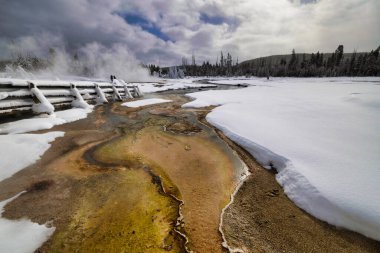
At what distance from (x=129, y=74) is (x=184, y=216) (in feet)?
184

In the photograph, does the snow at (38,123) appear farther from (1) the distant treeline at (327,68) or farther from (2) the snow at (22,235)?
(1) the distant treeline at (327,68)

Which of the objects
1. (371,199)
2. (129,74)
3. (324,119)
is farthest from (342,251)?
(129,74)

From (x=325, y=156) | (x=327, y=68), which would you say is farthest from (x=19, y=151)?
(x=327, y=68)

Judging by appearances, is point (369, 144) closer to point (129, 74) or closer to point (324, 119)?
point (324, 119)

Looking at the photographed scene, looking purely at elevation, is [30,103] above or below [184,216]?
above

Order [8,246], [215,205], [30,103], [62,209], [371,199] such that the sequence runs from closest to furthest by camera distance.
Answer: [8,246], [371,199], [62,209], [215,205], [30,103]

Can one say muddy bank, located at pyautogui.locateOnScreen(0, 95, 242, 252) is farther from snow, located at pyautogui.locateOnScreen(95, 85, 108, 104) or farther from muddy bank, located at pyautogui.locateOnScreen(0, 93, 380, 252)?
snow, located at pyautogui.locateOnScreen(95, 85, 108, 104)

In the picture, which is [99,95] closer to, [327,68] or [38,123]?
[38,123]

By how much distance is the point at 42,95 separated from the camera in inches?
259

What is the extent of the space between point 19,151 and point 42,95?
3.66 m

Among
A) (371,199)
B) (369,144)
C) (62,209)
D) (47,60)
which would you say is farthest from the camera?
(47,60)

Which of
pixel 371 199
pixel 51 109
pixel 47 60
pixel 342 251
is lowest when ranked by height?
pixel 342 251

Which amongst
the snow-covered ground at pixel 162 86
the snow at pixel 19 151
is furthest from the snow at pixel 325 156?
the snow-covered ground at pixel 162 86

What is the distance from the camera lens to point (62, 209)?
2.51m
